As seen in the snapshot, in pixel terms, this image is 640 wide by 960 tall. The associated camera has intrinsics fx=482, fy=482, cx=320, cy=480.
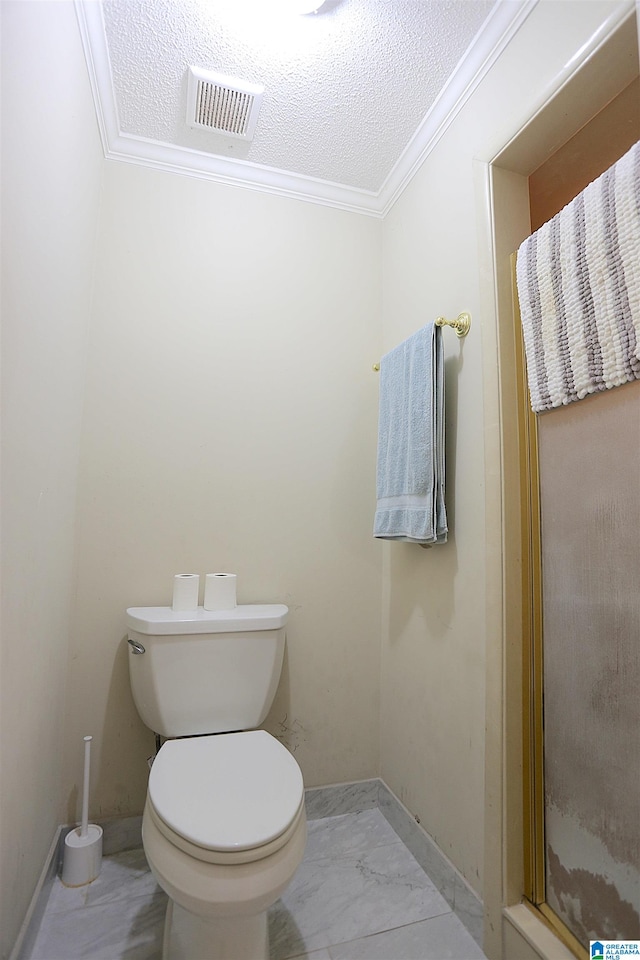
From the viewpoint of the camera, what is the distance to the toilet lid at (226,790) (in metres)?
0.90

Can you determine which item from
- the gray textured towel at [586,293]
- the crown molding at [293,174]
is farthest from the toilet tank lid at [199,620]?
the crown molding at [293,174]

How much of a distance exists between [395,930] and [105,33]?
2386 mm

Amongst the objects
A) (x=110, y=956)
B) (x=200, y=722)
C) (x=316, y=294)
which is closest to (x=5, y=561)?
(x=200, y=722)

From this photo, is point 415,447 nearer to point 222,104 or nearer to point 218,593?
point 218,593

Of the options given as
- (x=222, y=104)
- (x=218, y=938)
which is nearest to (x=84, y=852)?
(x=218, y=938)

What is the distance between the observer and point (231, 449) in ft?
5.46

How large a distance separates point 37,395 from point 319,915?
1.41 m

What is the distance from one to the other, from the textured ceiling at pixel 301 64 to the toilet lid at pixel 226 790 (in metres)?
1.84

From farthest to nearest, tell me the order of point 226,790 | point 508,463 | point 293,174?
point 293,174 < point 508,463 < point 226,790

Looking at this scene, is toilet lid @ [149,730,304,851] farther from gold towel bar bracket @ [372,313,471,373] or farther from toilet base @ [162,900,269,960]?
gold towel bar bracket @ [372,313,471,373]

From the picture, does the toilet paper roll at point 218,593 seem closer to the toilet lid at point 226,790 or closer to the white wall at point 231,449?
the white wall at point 231,449

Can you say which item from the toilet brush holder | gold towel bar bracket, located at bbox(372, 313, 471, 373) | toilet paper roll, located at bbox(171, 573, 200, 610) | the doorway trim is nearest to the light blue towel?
gold towel bar bracket, located at bbox(372, 313, 471, 373)

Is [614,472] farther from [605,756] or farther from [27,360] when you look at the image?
[27,360]

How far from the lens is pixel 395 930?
45.8 inches
